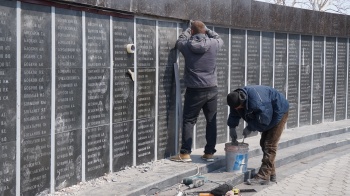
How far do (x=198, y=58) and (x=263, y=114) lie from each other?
1.48m

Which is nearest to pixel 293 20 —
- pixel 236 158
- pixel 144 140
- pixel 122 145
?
pixel 236 158

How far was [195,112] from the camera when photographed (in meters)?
8.13

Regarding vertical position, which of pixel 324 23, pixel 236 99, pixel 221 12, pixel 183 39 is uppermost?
pixel 324 23

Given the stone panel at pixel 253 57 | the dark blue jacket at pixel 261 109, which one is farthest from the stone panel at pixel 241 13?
the dark blue jacket at pixel 261 109

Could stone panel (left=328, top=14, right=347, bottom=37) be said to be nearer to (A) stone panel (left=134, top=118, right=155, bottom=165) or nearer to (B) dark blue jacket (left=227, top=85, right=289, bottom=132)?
(B) dark blue jacket (left=227, top=85, right=289, bottom=132)

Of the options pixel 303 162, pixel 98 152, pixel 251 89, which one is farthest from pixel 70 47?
pixel 303 162

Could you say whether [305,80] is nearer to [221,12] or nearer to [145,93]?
[221,12]

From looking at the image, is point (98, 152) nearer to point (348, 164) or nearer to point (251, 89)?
point (251, 89)

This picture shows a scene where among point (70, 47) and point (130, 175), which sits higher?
point (70, 47)

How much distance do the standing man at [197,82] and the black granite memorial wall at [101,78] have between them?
0.33 m

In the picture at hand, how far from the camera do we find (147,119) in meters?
7.88

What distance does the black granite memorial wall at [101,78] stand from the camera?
5582 millimetres

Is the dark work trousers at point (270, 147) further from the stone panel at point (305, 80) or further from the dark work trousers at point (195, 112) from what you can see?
the stone panel at point (305, 80)

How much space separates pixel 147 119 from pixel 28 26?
2.68 m
